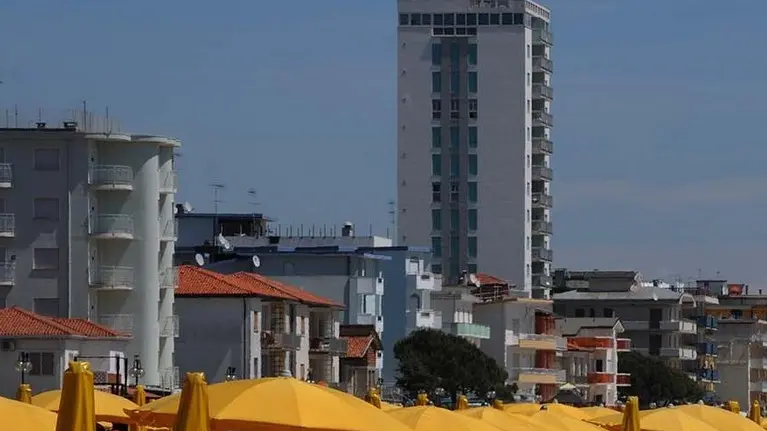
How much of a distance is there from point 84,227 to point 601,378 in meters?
64.3

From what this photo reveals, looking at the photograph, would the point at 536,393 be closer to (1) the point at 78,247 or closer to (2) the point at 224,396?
(1) the point at 78,247

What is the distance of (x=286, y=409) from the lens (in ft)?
83.7

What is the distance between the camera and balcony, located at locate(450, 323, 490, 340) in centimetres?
11369

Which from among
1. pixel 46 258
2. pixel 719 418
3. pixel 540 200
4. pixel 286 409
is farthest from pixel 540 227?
pixel 286 409

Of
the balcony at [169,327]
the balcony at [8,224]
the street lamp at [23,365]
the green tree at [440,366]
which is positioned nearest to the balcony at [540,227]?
the green tree at [440,366]

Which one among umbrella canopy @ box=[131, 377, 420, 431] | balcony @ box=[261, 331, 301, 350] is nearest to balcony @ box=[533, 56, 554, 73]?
balcony @ box=[261, 331, 301, 350]

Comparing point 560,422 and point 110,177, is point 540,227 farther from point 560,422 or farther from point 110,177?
point 560,422

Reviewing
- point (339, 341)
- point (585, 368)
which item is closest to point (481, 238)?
point (585, 368)

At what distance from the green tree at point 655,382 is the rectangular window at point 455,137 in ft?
57.2

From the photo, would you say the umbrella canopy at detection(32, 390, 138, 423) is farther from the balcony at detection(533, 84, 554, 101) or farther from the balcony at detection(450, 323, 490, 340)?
the balcony at detection(533, 84, 554, 101)

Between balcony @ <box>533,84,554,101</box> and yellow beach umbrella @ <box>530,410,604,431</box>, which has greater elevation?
balcony @ <box>533,84,554,101</box>

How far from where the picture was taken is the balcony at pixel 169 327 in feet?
253

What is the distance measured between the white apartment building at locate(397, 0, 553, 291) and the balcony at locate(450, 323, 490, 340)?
1836 cm

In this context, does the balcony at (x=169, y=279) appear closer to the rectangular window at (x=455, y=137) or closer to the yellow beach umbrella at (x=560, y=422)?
the yellow beach umbrella at (x=560, y=422)
